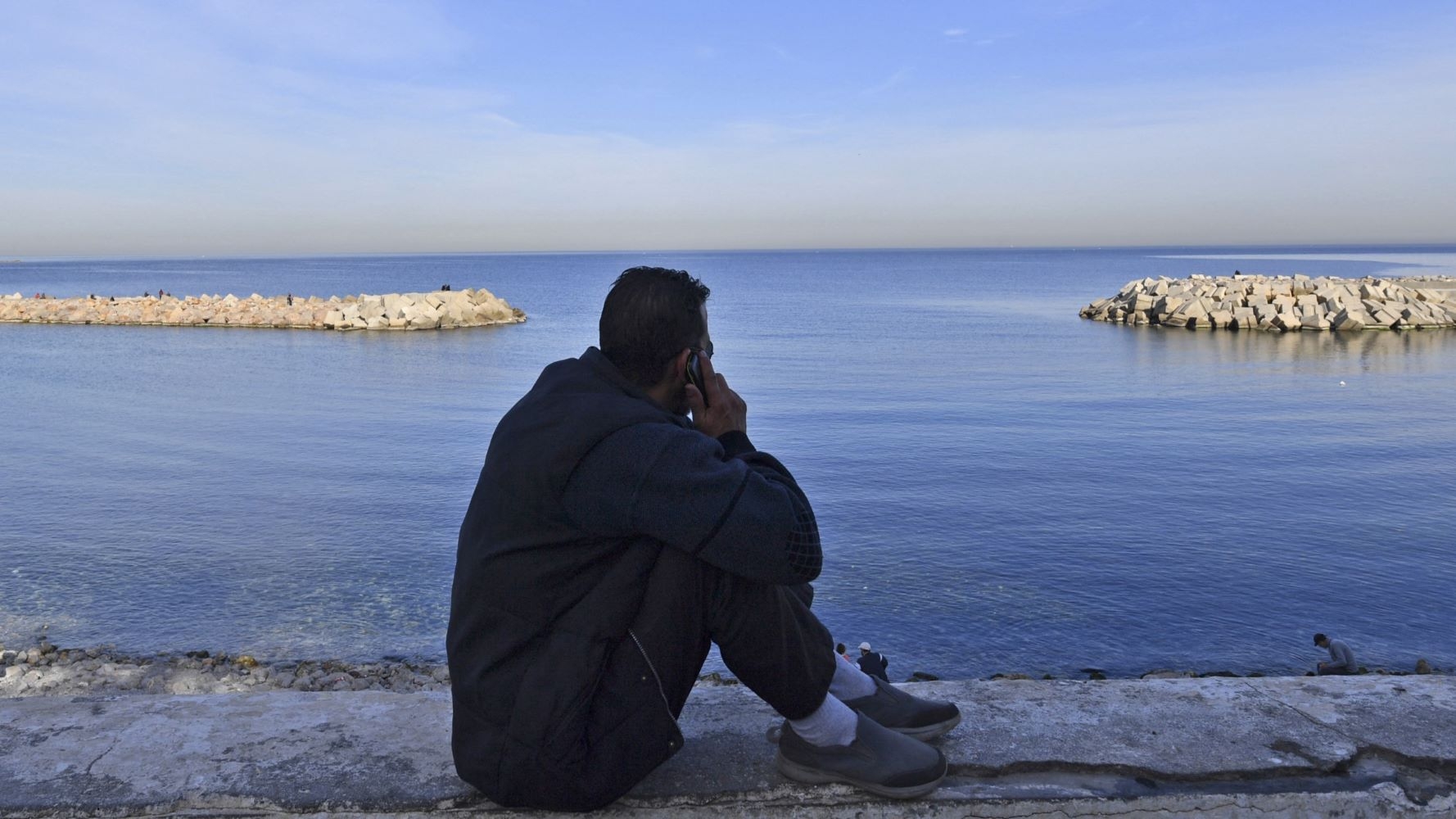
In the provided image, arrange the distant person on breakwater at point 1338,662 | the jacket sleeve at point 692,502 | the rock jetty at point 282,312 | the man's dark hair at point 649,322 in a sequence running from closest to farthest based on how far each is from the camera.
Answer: the jacket sleeve at point 692,502 < the man's dark hair at point 649,322 < the distant person on breakwater at point 1338,662 < the rock jetty at point 282,312

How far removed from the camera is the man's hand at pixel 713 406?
240 centimetres

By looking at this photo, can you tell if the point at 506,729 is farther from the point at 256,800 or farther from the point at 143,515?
the point at 143,515

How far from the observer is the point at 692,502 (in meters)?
2.08

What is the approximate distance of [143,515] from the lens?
11.2m


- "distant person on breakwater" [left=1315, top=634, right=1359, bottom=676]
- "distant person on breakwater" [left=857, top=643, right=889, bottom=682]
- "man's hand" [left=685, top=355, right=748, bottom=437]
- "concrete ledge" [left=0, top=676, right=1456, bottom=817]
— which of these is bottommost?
"distant person on breakwater" [left=1315, top=634, right=1359, bottom=676]

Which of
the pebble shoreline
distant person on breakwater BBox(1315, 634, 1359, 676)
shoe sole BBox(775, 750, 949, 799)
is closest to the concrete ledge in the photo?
shoe sole BBox(775, 750, 949, 799)

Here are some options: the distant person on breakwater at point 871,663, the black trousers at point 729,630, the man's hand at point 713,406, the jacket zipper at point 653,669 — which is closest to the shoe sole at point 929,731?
the black trousers at point 729,630

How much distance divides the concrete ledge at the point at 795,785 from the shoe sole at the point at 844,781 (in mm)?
19

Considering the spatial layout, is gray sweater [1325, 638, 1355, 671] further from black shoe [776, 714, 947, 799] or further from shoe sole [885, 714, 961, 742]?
black shoe [776, 714, 947, 799]

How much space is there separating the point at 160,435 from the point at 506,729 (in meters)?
16.8

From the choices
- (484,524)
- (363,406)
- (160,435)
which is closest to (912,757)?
(484,524)

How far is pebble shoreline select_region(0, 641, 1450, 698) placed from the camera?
6703 millimetres

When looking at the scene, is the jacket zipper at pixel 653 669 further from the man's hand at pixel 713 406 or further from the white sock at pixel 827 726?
the man's hand at pixel 713 406

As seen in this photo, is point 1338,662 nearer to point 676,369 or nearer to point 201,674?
point 676,369
